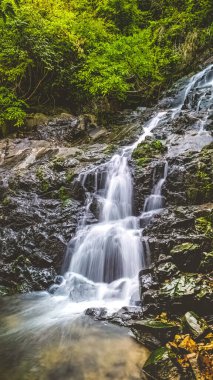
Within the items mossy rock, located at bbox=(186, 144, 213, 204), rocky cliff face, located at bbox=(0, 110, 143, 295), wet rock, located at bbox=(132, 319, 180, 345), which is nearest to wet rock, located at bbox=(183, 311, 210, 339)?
wet rock, located at bbox=(132, 319, 180, 345)

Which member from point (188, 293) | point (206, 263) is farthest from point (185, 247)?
point (188, 293)

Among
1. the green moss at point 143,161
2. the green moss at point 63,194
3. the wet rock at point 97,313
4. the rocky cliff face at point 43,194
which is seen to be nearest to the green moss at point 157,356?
the wet rock at point 97,313

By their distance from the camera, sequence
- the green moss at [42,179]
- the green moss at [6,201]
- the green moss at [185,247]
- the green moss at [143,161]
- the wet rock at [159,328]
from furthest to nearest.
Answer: the green moss at [42,179], the green moss at [143,161], the green moss at [6,201], the green moss at [185,247], the wet rock at [159,328]

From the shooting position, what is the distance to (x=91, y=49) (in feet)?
41.3

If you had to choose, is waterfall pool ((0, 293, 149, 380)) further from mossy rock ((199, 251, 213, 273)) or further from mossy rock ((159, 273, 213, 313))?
mossy rock ((199, 251, 213, 273))

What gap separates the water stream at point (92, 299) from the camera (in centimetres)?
383

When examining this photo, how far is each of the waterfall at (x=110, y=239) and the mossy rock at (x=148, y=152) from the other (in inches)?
12.2

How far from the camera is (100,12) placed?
47.1 ft

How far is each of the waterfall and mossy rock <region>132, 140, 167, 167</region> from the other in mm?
309

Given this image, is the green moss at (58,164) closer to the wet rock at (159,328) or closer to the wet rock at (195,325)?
the wet rock at (159,328)

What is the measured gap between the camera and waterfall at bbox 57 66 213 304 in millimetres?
6062

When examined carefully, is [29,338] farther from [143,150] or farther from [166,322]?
[143,150]

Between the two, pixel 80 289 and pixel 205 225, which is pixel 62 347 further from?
pixel 205 225

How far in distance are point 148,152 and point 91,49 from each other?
6.61 metres
